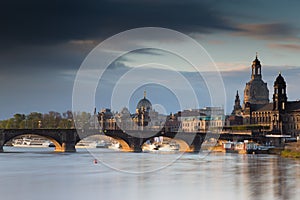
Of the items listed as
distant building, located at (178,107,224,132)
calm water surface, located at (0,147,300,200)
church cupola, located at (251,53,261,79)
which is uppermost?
church cupola, located at (251,53,261,79)

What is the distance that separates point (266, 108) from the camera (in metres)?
133

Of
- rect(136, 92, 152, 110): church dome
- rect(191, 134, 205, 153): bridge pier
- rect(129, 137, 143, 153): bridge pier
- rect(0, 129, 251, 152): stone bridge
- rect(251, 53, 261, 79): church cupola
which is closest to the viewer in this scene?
rect(0, 129, 251, 152): stone bridge

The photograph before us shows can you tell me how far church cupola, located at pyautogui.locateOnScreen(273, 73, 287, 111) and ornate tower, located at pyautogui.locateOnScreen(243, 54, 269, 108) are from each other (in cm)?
2381

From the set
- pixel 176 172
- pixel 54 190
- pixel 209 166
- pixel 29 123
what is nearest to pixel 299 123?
pixel 29 123

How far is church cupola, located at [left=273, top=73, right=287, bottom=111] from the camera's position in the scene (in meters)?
122

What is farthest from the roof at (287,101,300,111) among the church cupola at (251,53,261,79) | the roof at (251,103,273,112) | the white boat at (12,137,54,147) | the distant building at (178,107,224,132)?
the white boat at (12,137,54,147)

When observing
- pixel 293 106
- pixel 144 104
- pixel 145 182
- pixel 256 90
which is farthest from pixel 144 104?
pixel 145 182

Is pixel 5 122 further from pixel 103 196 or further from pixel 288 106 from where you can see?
pixel 103 196

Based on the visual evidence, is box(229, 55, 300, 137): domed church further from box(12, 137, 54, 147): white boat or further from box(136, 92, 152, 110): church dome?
box(12, 137, 54, 147): white boat

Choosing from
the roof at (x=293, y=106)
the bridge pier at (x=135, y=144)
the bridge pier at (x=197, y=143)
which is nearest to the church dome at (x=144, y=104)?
the roof at (x=293, y=106)

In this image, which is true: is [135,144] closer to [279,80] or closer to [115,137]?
[115,137]

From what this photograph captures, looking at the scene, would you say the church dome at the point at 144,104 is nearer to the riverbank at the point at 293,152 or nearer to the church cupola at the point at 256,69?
the church cupola at the point at 256,69

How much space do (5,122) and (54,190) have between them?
102 meters

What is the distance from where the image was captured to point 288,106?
125 metres
